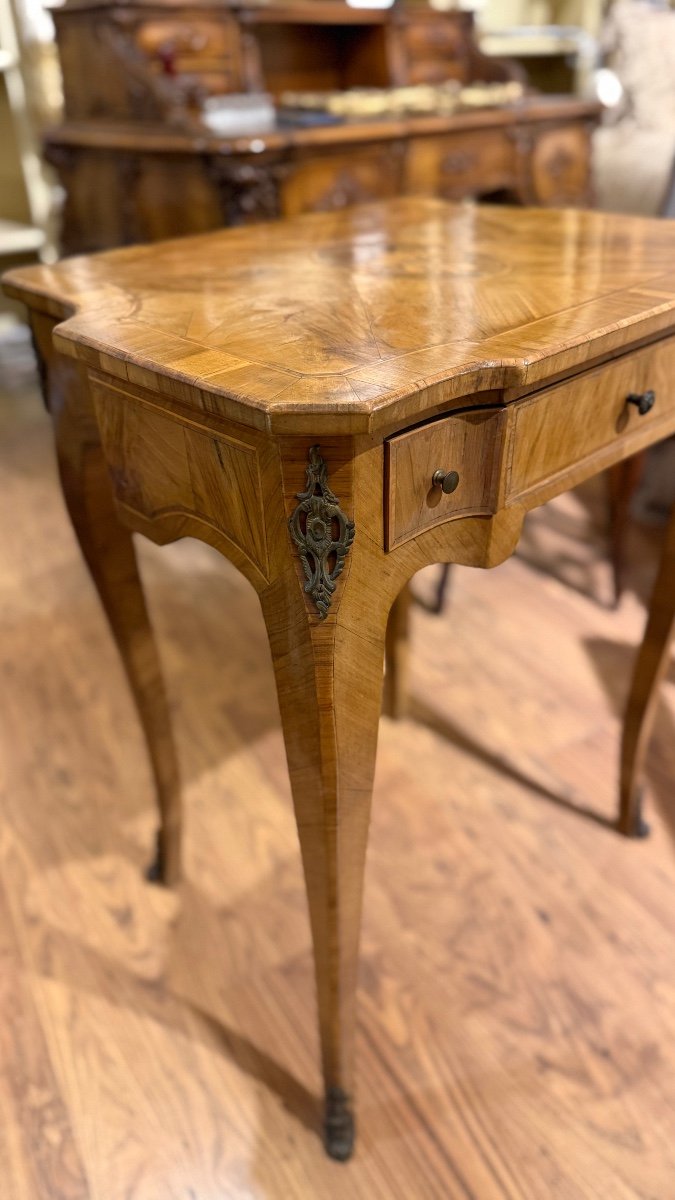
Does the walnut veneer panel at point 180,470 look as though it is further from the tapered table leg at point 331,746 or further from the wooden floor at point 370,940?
the wooden floor at point 370,940

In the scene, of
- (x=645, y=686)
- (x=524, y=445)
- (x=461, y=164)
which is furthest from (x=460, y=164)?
(x=524, y=445)

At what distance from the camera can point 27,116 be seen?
306 cm

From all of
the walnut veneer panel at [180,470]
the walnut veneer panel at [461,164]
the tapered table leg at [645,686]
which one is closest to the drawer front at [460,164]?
the walnut veneer panel at [461,164]

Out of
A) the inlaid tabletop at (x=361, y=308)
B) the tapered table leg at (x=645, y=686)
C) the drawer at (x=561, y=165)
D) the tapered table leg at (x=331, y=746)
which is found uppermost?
the inlaid tabletop at (x=361, y=308)

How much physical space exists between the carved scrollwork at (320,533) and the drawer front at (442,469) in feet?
0.15

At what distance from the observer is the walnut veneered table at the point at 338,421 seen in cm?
59

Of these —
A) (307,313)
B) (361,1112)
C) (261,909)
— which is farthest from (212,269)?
(361,1112)

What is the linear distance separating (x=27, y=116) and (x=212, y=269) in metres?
2.70

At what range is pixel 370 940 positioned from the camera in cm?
112

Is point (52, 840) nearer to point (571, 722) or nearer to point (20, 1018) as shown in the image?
point (20, 1018)

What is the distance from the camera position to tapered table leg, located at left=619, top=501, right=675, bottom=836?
3.47 ft

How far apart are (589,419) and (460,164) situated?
149 cm

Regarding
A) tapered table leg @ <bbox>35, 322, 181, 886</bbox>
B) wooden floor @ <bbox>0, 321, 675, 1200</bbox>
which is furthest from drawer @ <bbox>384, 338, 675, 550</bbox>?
wooden floor @ <bbox>0, 321, 675, 1200</bbox>

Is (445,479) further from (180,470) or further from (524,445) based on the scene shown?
(180,470)
